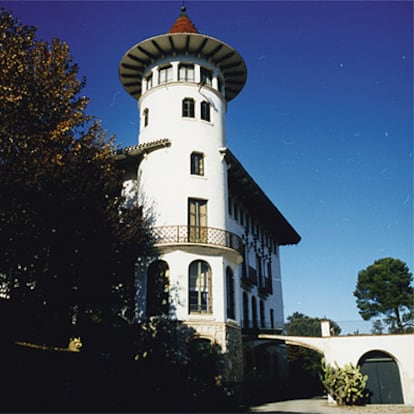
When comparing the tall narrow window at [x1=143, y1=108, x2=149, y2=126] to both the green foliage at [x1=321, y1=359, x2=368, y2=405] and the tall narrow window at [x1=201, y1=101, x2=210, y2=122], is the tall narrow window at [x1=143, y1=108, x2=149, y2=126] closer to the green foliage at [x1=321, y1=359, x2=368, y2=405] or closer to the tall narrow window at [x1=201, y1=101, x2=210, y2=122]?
the tall narrow window at [x1=201, y1=101, x2=210, y2=122]

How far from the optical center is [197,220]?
76.0 ft

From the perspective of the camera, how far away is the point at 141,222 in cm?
2252

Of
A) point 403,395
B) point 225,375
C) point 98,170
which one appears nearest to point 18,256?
point 98,170

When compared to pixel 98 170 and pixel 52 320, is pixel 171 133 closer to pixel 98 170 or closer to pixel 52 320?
pixel 98 170

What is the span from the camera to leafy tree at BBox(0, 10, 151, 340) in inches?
A: 645

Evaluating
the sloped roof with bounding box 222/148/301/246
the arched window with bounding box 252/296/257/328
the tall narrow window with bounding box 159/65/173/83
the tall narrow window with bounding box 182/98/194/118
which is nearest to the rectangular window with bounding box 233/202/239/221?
the sloped roof with bounding box 222/148/301/246

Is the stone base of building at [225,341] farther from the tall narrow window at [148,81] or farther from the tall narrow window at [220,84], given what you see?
the tall narrow window at [148,81]

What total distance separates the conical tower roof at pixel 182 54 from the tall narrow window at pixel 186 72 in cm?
67

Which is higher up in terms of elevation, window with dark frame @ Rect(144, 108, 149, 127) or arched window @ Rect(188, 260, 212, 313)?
window with dark frame @ Rect(144, 108, 149, 127)

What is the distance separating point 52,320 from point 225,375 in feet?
27.4

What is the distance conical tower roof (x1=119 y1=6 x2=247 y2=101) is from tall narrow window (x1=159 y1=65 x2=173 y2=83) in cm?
64

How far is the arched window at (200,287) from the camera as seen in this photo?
21.6 m

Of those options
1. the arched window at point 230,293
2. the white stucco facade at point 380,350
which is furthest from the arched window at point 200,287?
the white stucco facade at point 380,350

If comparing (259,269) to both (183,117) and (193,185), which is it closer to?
(193,185)
